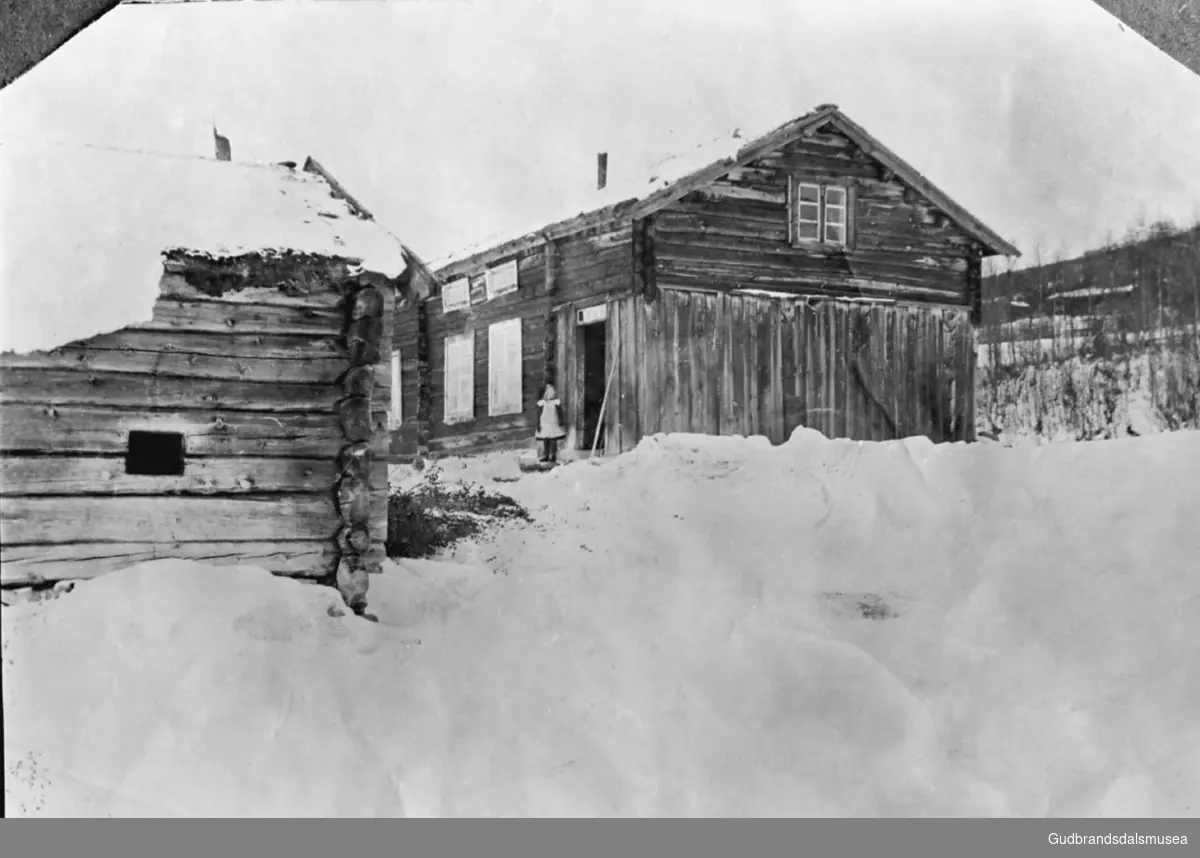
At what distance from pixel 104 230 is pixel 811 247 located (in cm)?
318

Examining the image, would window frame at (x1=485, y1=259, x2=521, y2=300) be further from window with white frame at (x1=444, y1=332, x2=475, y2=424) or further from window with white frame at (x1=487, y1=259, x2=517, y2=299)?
window with white frame at (x1=444, y1=332, x2=475, y2=424)

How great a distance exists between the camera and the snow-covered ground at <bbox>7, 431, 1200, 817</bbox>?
4008 mm

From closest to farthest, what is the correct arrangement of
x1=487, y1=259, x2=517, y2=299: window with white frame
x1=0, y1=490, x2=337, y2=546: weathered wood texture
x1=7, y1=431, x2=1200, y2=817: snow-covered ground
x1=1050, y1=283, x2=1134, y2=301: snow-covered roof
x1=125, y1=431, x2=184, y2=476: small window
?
x1=7, y1=431, x2=1200, y2=817: snow-covered ground, x1=0, y1=490, x2=337, y2=546: weathered wood texture, x1=125, y1=431, x2=184, y2=476: small window, x1=1050, y1=283, x2=1134, y2=301: snow-covered roof, x1=487, y1=259, x2=517, y2=299: window with white frame

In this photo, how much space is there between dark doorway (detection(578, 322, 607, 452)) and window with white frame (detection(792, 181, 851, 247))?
45.1 inches

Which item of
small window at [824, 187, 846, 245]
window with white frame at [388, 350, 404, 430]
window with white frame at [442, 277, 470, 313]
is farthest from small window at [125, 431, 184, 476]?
small window at [824, 187, 846, 245]

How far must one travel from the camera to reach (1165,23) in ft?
15.7

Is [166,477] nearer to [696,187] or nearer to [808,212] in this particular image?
[696,187]

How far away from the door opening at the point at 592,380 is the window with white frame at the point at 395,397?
0.85 m

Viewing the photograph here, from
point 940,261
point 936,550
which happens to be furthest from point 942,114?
point 936,550

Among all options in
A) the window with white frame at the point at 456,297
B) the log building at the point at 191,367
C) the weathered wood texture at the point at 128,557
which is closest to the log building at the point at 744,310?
the window with white frame at the point at 456,297

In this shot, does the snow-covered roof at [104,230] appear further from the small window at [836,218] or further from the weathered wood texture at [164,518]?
the small window at [836,218]

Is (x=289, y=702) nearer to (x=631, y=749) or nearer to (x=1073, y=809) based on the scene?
(x=631, y=749)

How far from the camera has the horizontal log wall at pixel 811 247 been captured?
4988 millimetres

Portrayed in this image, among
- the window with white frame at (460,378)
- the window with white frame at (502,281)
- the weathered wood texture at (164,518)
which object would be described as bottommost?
the weathered wood texture at (164,518)
